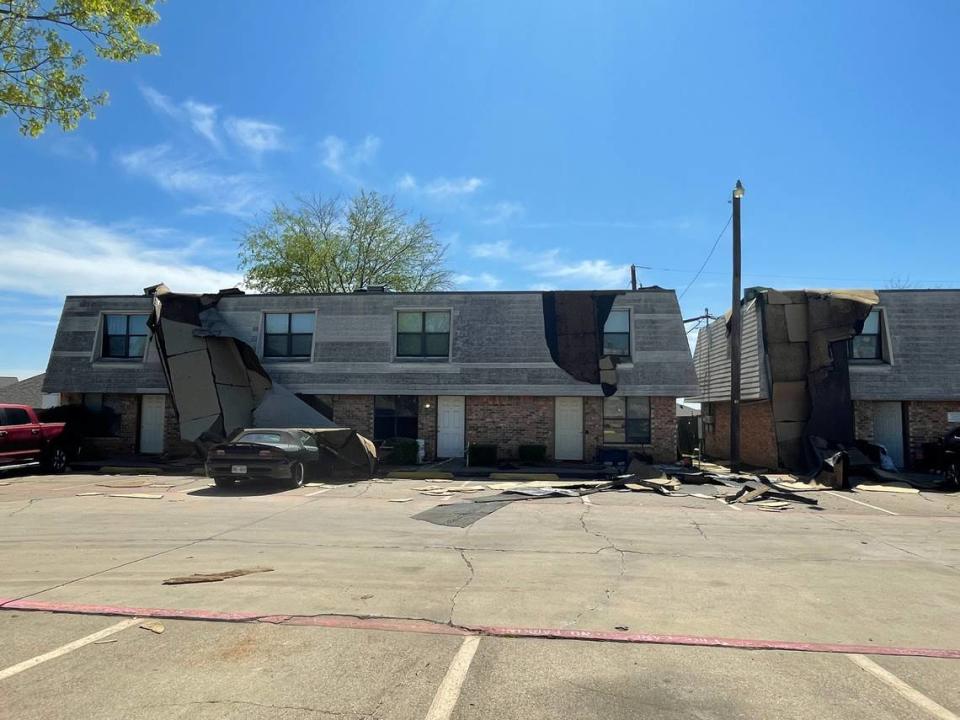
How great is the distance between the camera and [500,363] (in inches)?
828

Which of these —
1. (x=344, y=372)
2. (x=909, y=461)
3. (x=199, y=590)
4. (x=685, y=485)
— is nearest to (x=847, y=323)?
(x=909, y=461)

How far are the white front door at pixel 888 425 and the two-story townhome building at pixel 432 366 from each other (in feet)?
19.9

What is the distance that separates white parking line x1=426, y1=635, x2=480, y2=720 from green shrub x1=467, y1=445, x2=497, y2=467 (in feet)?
49.7

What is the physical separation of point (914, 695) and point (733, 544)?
5136 mm

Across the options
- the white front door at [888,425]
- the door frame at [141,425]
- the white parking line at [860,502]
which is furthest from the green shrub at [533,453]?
the door frame at [141,425]

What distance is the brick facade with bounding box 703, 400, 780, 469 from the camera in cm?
1994

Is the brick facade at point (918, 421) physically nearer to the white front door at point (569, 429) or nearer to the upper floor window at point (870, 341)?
the upper floor window at point (870, 341)

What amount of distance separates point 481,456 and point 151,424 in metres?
12.4

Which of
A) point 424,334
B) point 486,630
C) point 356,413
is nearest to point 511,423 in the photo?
point 424,334

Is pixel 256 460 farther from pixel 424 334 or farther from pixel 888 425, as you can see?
pixel 888 425

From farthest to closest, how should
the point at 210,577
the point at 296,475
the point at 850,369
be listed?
1. the point at 850,369
2. the point at 296,475
3. the point at 210,577

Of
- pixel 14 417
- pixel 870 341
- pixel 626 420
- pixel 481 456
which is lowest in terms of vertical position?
pixel 481 456

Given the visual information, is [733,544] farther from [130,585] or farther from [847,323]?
[847,323]

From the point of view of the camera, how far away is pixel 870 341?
20438 millimetres
